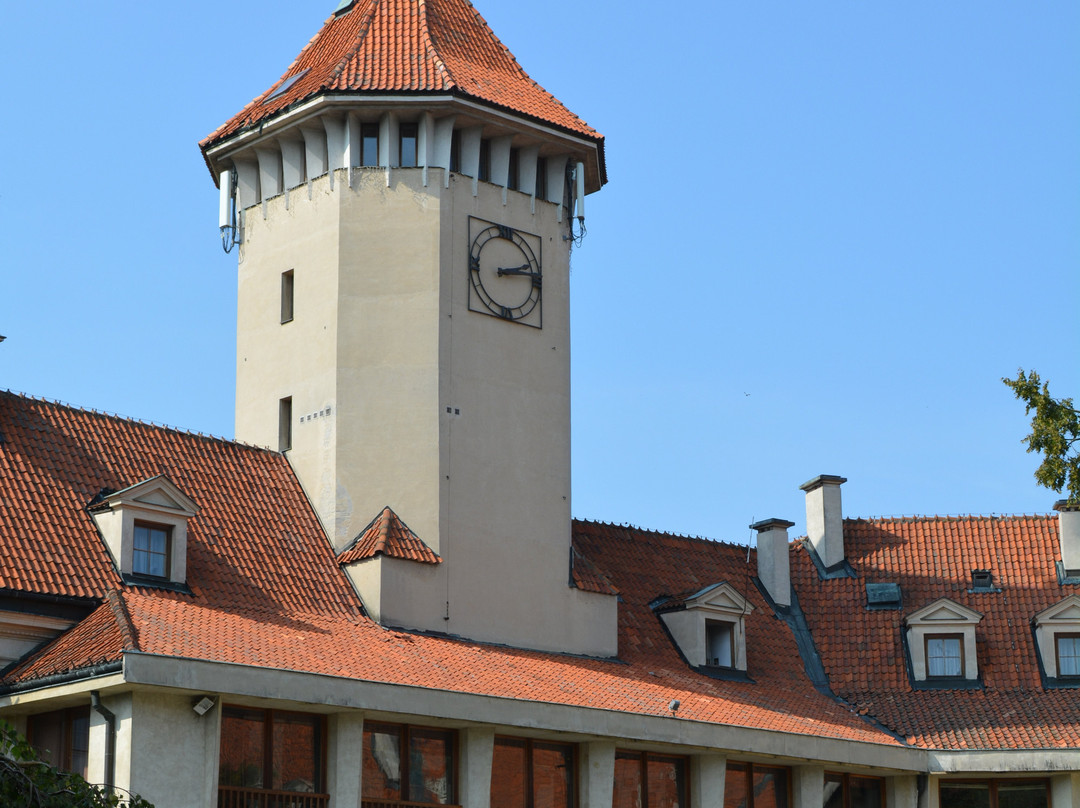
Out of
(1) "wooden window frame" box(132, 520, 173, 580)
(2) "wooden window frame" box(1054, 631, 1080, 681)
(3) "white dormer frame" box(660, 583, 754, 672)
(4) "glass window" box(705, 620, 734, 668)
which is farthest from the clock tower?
(2) "wooden window frame" box(1054, 631, 1080, 681)

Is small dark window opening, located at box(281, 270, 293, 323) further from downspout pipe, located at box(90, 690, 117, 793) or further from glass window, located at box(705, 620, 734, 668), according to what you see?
downspout pipe, located at box(90, 690, 117, 793)

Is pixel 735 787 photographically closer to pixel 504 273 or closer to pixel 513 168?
pixel 504 273

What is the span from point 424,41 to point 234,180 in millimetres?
5173

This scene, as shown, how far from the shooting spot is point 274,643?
103ft

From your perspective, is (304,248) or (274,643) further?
(304,248)

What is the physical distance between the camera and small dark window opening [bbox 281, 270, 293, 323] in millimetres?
39719

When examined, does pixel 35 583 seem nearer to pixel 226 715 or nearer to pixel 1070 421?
pixel 226 715

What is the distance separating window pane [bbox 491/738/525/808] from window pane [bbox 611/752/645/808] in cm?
205

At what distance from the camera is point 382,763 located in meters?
31.7

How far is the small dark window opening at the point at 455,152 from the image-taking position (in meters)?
39.3

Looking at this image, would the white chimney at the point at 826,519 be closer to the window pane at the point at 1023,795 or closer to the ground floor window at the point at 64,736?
the window pane at the point at 1023,795

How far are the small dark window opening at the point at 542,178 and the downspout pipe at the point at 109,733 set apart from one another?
16.6 meters

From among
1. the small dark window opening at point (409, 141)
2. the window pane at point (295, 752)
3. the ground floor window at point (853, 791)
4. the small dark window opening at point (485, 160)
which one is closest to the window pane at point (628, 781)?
the ground floor window at point (853, 791)

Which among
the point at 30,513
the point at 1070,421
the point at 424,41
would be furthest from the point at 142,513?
the point at 1070,421
